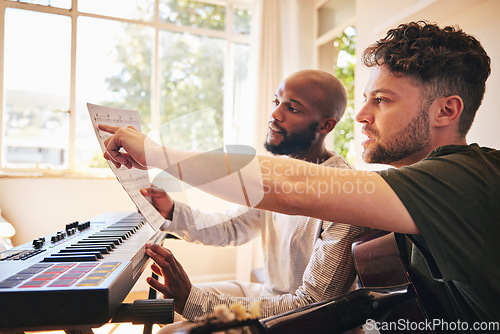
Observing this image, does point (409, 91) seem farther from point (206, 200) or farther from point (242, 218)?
point (206, 200)

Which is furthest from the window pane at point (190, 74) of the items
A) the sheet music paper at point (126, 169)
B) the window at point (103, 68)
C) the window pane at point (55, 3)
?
the sheet music paper at point (126, 169)

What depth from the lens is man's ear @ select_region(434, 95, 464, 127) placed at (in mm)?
918

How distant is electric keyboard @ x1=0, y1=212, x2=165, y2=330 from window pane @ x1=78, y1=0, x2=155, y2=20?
3.22 m

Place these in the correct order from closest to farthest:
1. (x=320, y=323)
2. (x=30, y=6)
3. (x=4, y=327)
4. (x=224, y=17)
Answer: (x=4, y=327), (x=320, y=323), (x=30, y=6), (x=224, y=17)

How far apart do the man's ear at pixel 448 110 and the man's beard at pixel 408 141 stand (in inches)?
1.3

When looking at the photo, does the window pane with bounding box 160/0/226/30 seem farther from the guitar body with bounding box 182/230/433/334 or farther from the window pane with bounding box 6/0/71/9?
the guitar body with bounding box 182/230/433/334

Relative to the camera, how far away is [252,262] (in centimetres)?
355

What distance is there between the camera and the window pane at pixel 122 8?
3584 mm

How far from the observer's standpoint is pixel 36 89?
347 cm

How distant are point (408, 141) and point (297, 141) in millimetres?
721

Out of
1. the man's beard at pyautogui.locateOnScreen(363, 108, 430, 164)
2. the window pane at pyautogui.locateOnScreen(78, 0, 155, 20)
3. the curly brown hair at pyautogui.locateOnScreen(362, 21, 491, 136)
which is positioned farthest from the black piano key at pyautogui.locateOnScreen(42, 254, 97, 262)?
the window pane at pyautogui.locateOnScreen(78, 0, 155, 20)

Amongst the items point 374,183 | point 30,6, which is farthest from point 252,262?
point 30,6

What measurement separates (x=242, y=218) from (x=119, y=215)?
2.10 feet

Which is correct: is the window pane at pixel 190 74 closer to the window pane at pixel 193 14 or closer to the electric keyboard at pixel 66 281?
the window pane at pixel 193 14
